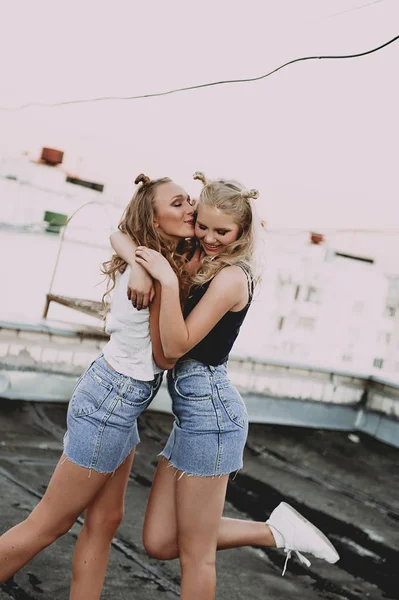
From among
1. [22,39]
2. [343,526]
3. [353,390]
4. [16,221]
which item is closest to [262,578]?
[343,526]

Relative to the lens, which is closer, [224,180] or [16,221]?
[224,180]

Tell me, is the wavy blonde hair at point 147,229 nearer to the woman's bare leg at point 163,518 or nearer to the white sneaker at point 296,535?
the woman's bare leg at point 163,518

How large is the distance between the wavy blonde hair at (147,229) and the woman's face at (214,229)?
0.09 m

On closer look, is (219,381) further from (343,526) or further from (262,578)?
(343,526)

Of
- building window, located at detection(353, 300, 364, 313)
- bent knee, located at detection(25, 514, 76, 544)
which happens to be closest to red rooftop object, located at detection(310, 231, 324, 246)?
building window, located at detection(353, 300, 364, 313)

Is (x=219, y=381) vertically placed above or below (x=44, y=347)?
above

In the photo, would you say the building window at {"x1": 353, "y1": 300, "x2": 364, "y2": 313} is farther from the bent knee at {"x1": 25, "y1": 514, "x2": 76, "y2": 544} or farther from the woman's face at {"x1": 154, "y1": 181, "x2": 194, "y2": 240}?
the bent knee at {"x1": 25, "y1": 514, "x2": 76, "y2": 544}

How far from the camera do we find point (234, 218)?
187cm

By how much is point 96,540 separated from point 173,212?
1.01 m

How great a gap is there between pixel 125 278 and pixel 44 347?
3084 mm

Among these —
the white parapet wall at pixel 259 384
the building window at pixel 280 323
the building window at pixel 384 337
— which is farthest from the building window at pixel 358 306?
the building window at pixel 384 337

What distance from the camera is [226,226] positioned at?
187 centimetres

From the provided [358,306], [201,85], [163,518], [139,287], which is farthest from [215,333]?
[358,306]

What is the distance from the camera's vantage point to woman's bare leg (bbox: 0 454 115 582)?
1.79m
